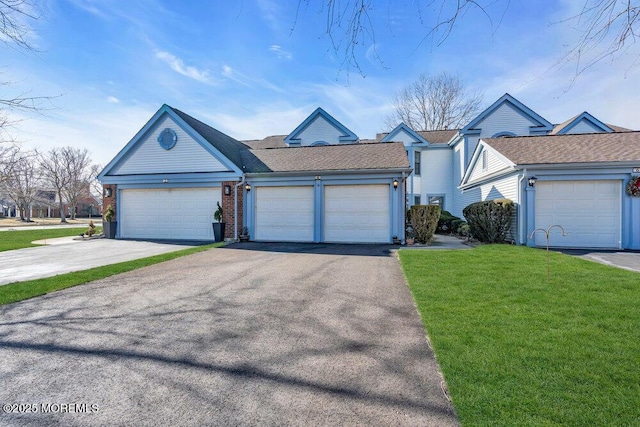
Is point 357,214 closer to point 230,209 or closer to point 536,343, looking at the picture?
point 230,209

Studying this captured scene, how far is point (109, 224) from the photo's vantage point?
14.7 m

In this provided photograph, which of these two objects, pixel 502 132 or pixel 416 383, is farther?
pixel 502 132

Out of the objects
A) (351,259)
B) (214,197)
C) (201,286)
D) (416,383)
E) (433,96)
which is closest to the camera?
(416,383)

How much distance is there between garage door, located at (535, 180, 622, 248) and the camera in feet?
35.9

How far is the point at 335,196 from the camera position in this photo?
518 inches

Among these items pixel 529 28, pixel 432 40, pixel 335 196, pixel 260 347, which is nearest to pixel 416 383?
pixel 260 347

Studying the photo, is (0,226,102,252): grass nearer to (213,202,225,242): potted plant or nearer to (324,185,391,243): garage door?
(213,202,225,242): potted plant

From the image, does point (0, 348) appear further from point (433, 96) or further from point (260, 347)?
point (433, 96)

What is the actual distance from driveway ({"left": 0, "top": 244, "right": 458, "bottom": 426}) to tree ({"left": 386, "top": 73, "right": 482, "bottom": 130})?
1213 inches

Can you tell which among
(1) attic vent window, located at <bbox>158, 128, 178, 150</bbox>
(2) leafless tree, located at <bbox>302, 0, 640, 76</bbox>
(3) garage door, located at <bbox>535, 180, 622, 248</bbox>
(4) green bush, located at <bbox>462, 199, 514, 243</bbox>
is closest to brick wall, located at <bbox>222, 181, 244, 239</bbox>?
(1) attic vent window, located at <bbox>158, 128, 178, 150</bbox>

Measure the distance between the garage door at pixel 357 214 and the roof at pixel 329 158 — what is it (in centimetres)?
91

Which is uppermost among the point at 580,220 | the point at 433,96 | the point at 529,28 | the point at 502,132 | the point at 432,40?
the point at 433,96

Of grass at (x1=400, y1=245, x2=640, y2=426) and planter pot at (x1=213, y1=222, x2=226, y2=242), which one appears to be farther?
planter pot at (x1=213, y1=222, x2=226, y2=242)

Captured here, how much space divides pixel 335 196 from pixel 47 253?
32.8ft
